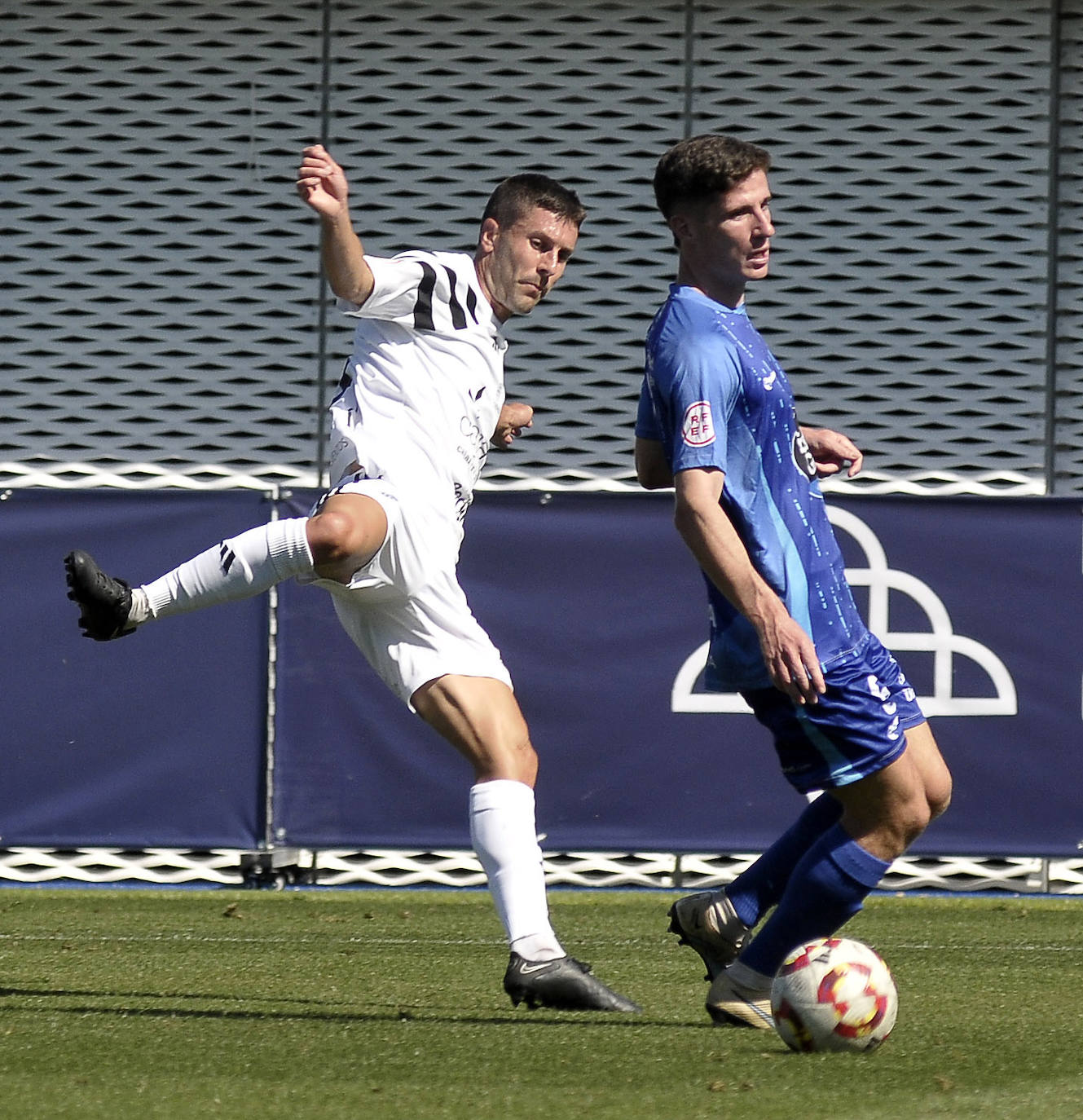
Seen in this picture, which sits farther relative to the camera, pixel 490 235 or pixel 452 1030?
pixel 490 235

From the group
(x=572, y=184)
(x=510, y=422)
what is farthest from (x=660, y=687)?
(x=572, y=184)

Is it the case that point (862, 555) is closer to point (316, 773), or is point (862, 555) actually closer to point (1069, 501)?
point (1069, 501)

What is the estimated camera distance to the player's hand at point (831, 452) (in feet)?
14.7

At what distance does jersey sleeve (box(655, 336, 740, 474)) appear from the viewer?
3.90 meters

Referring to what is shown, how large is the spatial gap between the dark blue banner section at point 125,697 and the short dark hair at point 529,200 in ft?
10.6

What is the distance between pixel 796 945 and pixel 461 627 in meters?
1.08

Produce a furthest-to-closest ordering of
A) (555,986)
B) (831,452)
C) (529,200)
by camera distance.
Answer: (529,200)
(831,452)
(555,986)

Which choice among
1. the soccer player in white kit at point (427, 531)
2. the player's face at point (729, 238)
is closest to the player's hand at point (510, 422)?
the soccer player in white kit at point (427, 531)

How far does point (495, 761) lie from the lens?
441 cm

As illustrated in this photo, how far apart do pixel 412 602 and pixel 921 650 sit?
3659 millimetres

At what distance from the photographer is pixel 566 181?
31.2 ft

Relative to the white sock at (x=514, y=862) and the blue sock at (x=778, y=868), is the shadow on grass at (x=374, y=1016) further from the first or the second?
the blue sock at (x=778, y=868)

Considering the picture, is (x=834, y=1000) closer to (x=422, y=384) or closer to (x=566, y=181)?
(x=422, y=384)

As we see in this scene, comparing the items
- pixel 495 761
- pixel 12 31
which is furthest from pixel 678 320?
pixel 12 31
